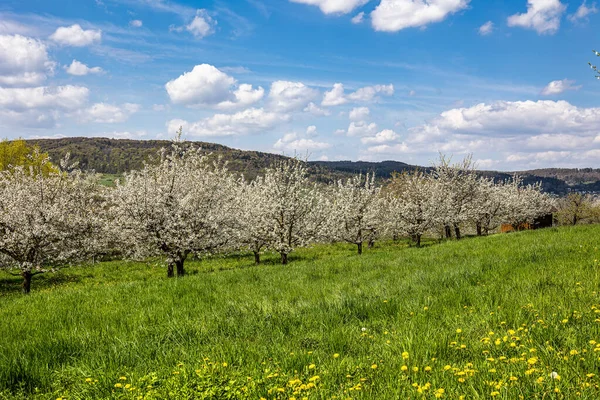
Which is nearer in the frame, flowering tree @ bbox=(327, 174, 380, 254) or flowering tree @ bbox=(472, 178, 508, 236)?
flowering tree @ bbox=(327, 174, 380, 254)

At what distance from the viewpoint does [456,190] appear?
4162cm

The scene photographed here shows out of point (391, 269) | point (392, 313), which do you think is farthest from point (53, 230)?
point (392, 313)

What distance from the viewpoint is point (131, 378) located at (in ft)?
13.7

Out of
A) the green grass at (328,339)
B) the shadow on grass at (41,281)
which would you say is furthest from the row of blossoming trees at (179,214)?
the green grass at (328,339)

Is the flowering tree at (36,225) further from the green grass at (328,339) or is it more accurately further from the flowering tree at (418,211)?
the flowering tree at (418,211)

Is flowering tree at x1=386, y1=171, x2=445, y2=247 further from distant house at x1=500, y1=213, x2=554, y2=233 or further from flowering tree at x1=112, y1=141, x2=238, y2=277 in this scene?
distant house at x1=500, y1=213, x2=554, y2=233

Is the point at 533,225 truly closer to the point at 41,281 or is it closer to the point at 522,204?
the point at 522,204

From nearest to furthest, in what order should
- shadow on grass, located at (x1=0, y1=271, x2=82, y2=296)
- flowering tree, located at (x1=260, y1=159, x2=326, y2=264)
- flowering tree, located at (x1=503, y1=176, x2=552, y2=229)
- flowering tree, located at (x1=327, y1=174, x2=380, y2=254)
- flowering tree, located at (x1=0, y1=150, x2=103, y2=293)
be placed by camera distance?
1. flowering tree, located at (x1=0, y1=150, x2=103, y2=293)
2. shadow on grass, located at (x1=0, y1=271, x2=82, y2=296)
3. flowering tree, located at (x1=260, y1=159, x2=326, y2=264)
4. flowering tree, located at (x1=327, y1=174, x2=380, y2=254)
5. flowering tree, located at (x1=503, y1=176, x2=552, y2=229)

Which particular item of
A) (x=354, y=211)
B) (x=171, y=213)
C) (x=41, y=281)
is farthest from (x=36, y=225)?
(x=354, y=211)

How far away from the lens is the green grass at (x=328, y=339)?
3674 millimetres

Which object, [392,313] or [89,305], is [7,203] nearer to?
[89,305]

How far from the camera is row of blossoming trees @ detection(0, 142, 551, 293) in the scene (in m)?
18.9

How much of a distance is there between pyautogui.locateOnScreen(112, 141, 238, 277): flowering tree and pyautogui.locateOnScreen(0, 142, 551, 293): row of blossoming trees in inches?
2.1

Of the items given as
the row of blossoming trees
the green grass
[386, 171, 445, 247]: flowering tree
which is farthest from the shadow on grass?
[386, 171, 445, 247]: flowering tree
